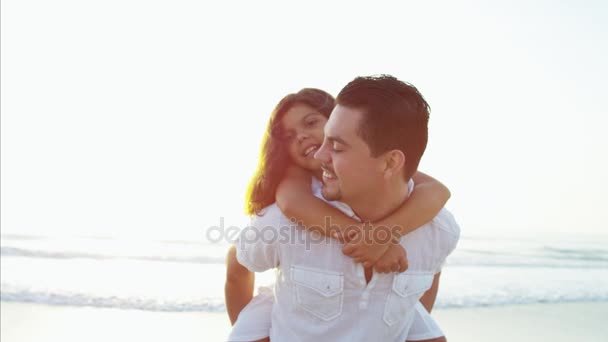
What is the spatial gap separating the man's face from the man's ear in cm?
3

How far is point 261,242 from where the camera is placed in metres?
2.33

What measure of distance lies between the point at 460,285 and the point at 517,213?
16066mm

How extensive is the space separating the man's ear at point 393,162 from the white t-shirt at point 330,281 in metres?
0.23

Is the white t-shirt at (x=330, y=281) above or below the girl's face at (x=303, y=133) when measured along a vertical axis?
below

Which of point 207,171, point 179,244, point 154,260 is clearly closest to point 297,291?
point 154,260

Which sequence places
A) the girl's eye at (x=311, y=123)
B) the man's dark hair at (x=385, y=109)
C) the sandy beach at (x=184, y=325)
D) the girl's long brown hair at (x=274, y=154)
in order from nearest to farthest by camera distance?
1. the man's dark hair at (x=385, y=109)
2. the girl's long brown hair at (x=274, y=154)
3. the girl's eye at (x=311, y=123)
4. the sandy beach at (x=184, y=325)

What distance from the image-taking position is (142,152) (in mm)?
24312

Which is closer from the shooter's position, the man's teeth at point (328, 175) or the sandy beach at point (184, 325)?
the man's teeth at point (328, 175)

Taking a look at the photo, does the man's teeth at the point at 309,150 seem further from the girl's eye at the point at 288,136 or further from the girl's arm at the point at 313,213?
the girl's arm at the point at 313,213

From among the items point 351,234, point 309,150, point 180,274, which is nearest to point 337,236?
point 351,234

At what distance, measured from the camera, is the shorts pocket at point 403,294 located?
7.96 feet

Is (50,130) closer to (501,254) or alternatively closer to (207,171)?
(207,171)

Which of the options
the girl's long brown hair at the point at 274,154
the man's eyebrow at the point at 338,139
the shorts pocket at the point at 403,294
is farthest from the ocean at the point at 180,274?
the man's eyebrow at the point at 338,139
